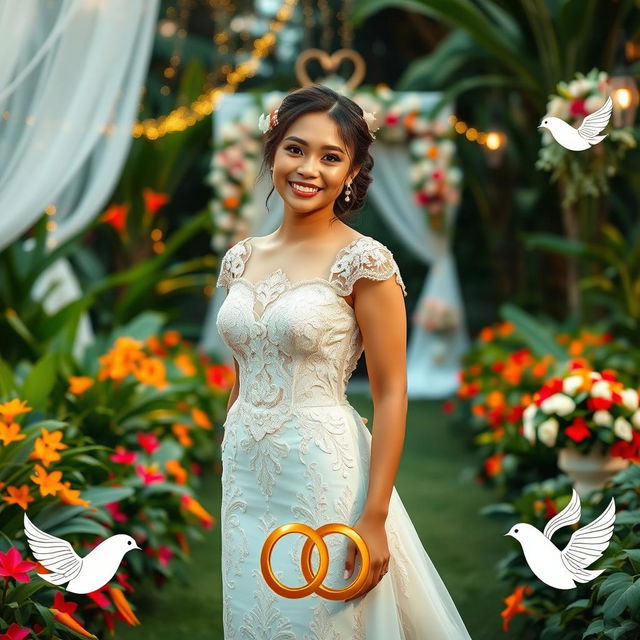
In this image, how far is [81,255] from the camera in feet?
26.5

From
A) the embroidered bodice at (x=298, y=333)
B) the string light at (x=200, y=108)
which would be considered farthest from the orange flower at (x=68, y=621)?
the string light at (x=200, y=108)

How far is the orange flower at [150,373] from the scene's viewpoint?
4.27 metres

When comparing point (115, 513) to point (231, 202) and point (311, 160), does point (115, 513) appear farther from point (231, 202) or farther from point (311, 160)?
point (231, 202)

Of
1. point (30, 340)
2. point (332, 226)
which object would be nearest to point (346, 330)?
point (332, 226)

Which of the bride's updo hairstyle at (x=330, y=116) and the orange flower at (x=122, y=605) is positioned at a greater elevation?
the bride's updo hairstyle at (x=330, y=116)

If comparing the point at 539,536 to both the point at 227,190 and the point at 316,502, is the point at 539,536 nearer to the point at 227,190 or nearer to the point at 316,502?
the point at 316,502

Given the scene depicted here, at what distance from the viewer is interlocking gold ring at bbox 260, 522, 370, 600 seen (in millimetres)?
2076

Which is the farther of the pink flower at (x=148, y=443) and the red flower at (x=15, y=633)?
the pink flower at (x=148, y=443)

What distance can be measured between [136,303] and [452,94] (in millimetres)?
2957

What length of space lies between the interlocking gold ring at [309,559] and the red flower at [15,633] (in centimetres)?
75

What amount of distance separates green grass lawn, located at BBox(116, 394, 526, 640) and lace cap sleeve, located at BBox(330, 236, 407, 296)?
834mm

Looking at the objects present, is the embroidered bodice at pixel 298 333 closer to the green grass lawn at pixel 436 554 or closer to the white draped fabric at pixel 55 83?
the green grass lawn at pixel 436 554

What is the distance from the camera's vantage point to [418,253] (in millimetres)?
9492

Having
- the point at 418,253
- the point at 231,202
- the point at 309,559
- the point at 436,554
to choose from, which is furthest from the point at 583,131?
the point at 418,253
